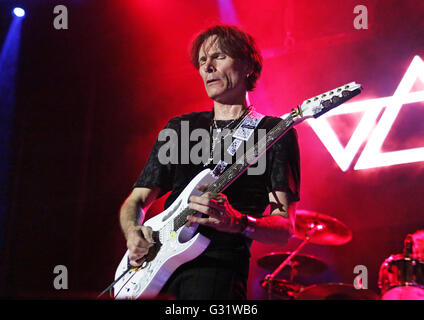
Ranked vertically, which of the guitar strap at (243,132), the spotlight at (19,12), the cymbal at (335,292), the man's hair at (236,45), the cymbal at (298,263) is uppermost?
the spotlight at (19,12)

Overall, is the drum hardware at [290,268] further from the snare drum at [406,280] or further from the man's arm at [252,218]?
the man's arm at [252,218]

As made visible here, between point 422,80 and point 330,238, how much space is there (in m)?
1.96

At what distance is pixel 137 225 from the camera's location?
9.21ft

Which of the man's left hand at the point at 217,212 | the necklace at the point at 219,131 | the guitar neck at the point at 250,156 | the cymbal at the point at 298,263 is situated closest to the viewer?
the man's left hand at the point at 217,212

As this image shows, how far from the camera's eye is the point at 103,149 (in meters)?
6.05

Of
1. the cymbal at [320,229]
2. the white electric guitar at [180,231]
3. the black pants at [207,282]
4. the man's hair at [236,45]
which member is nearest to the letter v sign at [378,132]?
the cymbal at [320,229]

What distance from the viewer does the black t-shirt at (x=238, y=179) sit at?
2.49 metres

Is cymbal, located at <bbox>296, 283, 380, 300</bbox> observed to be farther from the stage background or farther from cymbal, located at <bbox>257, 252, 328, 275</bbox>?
the stage background

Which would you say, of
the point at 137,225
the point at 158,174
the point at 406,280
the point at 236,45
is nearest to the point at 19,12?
the point at 236,45

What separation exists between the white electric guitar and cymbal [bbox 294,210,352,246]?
2.29 metres

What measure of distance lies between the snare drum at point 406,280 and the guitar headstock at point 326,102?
7.62 feet

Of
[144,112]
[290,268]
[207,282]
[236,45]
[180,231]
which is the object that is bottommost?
[207,282]

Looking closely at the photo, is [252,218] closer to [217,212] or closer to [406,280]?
[217,212]

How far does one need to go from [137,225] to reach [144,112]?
3529 millimetres
